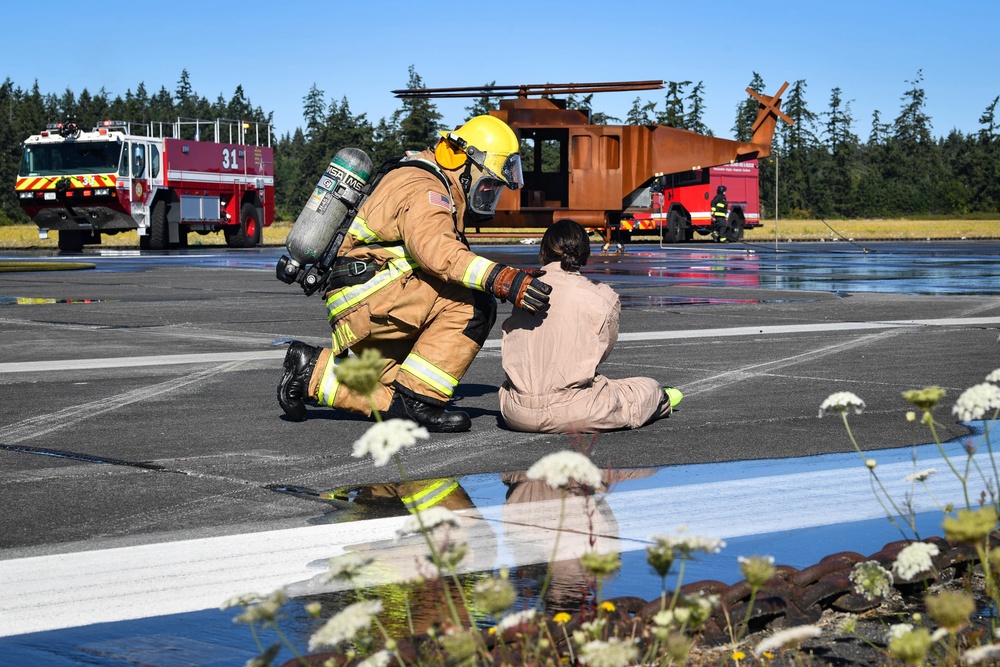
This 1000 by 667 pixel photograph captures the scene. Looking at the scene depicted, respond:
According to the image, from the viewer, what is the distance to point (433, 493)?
4.88 m

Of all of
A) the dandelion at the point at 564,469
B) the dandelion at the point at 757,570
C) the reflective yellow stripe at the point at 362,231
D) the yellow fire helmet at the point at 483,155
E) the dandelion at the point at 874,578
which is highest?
the yellow fire helmet at the point at 483,155

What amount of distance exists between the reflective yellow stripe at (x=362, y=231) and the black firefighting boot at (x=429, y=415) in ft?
2.57

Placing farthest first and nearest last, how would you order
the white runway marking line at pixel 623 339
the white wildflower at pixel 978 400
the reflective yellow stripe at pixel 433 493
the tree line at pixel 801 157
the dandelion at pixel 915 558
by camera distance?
the tree line at pixel 801 157, the white runway marking line at pixel 623 339, the reflective yellow stripe at pixel 433 493, the white wildflower at pixel 978 400, the dandelion at pixel 915 558

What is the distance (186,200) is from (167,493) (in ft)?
98.7

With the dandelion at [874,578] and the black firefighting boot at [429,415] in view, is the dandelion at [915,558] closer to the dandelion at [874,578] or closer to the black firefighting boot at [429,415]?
the dandelion at [874,578]

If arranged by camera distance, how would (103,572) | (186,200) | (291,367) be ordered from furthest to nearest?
(186,200) → (291,367) → (103,572)

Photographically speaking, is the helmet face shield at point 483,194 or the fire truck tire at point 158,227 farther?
the fire truck tire at point 158,227

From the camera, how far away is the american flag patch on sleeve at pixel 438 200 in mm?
6309

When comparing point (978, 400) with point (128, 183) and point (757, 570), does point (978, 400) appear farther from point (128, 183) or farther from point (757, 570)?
point (128, 183)

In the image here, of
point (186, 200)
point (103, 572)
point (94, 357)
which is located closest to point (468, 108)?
point (186, 200)

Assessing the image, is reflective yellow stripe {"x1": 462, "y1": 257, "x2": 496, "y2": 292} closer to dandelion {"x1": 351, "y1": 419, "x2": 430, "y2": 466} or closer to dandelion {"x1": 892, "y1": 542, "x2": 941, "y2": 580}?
dandelion {"x1": 892, "y1": 542, "x2": 941, "y2": 580}

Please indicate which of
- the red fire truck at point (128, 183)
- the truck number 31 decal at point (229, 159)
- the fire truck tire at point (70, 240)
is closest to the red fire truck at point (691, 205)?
the truck number 31 decal at point (229, 159)

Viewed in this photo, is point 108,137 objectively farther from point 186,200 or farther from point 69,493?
point 69,493

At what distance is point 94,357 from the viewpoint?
9578mm
